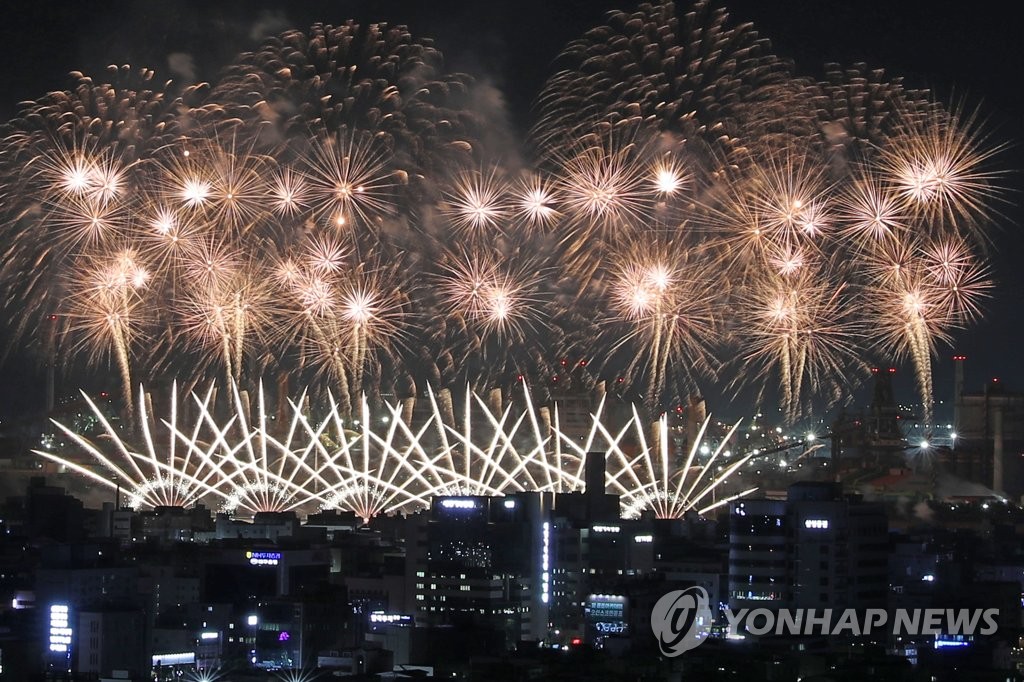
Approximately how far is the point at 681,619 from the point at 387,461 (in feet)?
82.4

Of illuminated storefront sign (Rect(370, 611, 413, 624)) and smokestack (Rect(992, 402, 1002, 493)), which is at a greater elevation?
smokestack (Rect(992, 402, 1002, 493))

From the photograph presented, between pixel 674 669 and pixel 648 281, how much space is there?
10.9 metres

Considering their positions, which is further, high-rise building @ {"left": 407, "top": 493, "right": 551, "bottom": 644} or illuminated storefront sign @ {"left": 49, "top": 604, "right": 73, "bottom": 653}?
high-rise building @ {"left": 407, "top": 493, "right": 551, "bottom": 644}

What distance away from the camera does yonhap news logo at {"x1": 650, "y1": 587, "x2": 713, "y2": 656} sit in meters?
41.4

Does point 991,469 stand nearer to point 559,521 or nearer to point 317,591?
point 559,521

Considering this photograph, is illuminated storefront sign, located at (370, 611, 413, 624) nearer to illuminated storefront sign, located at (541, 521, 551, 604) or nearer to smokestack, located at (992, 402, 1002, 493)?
illuminated storefront sign, located at (541, 521, 551, 604)

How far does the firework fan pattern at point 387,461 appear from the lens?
5747cm

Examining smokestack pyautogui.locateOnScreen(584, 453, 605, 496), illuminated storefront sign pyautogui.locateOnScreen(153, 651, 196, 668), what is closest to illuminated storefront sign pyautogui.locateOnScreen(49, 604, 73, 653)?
illuminated storefront sign pyautogui.locateOnScreen(153, 651, 196, 668)

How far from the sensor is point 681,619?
4341 centimetres

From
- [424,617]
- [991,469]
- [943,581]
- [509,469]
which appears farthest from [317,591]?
[991,469]

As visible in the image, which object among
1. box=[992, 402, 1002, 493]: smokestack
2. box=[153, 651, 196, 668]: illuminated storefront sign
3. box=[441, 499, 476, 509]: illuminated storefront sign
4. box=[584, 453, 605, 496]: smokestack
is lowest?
box=[153, 651, 196, 668]: illuminated storefront sign

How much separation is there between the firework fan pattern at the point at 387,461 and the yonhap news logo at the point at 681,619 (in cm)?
983

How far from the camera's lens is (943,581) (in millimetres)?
47344

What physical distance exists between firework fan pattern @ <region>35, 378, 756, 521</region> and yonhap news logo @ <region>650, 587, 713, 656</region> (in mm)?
9833
